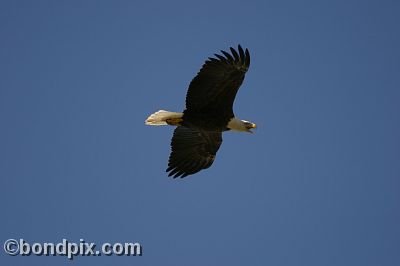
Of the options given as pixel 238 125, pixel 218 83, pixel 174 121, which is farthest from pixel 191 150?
pixel 218 83

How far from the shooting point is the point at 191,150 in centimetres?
1311

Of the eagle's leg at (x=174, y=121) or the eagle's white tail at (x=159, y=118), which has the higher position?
the eagle's white tail at (x=159, y=118)

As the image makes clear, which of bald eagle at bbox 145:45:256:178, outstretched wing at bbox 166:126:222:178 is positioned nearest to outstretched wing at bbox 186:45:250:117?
bald eagle at bbox 145:45:256:178

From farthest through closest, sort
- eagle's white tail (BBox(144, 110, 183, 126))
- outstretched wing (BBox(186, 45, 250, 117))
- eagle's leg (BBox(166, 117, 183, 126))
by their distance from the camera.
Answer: eagle's white tail (BBox(144, 110, 183, 126))
eagle's leg (BBox(166, 117, 183, 126))
outstretched wing (BBox(186, 45, 250, 117))

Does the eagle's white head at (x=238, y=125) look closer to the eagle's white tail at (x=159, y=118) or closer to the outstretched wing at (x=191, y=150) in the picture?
the outstretched wing at (x=191, y=150)

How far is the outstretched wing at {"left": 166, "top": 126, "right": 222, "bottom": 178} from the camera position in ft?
42.3

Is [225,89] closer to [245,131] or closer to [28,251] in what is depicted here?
[245,131]

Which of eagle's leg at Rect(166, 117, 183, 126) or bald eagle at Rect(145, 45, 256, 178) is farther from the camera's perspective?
eagle's leg at Rect(166, 117, 183, 126)

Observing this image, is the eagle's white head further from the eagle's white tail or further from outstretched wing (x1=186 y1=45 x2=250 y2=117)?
the eagle's white tail

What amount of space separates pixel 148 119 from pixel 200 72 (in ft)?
4.85

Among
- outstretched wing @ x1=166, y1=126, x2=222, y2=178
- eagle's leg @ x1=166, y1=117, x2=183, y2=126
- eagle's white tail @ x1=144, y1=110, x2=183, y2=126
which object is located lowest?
outstretched wing @ x1=166, y1=126, x2=222, y2=178

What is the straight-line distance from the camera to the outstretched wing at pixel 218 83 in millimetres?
11930

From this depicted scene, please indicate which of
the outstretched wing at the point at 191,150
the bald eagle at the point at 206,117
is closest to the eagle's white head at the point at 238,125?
the bald eagle at the point at 206,117

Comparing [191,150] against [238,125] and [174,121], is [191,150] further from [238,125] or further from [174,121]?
[238,125]
